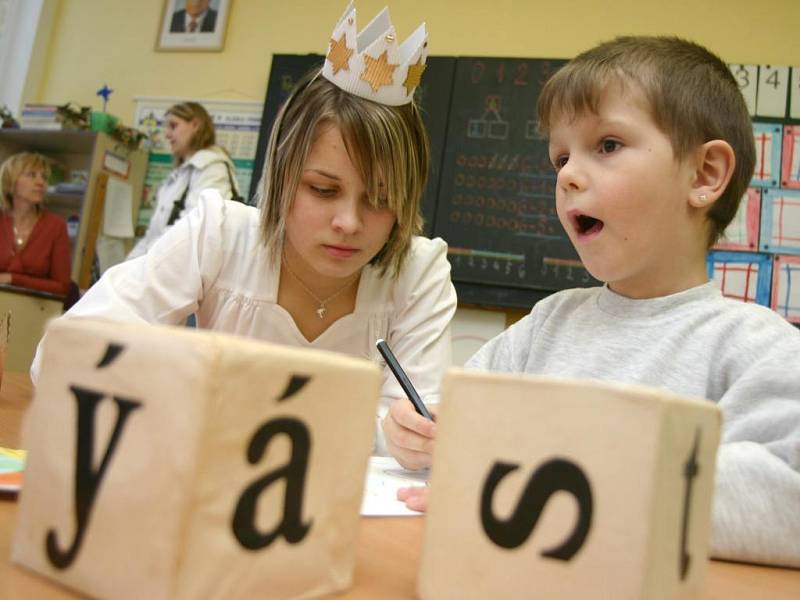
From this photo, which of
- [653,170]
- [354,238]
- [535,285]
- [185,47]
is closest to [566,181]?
[653,170]

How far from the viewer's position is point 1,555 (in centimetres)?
32

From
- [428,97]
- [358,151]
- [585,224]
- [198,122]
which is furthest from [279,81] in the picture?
[585,224]

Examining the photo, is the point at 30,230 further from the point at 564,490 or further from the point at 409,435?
the point at 564,490

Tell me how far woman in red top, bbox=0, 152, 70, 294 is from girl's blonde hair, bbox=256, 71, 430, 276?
9.22 feet

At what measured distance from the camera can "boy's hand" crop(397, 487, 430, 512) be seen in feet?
1.77

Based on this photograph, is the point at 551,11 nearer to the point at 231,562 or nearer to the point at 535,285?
the point at 535,285

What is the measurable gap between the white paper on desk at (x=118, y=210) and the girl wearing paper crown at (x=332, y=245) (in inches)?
110

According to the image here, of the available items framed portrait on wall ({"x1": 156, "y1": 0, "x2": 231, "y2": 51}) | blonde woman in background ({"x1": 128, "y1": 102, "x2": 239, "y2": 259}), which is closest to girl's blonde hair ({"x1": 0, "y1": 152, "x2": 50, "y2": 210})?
blonde woman in background ({"x1": 128, "y1": 102, "x2": 239, "y2": 259})

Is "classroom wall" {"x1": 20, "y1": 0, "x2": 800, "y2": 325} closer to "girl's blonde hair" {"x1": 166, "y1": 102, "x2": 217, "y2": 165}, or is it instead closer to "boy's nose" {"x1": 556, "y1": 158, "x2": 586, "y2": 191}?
"girl's blonde hair" {"x1": 166, "y1": 102, "x2": 217, "y2": 165}

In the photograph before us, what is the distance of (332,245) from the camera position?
3.20 ft

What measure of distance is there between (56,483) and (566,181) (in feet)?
A: 2.00

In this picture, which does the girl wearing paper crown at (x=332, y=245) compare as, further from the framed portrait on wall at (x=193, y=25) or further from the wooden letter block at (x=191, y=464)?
the framed portrait on wall at (x=193, y=25)

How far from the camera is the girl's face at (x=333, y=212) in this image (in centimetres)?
96

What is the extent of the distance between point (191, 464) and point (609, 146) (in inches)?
25.1
